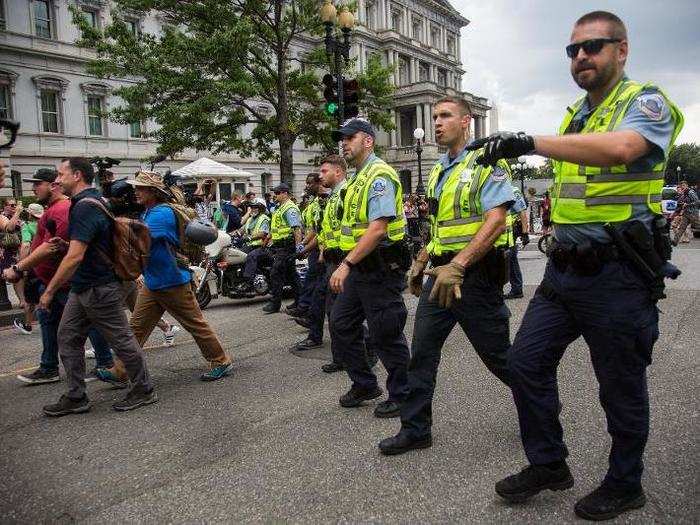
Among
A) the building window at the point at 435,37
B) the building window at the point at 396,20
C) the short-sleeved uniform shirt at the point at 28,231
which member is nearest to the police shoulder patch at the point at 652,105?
the short-sleeved uniform shirt at the point at 28,231

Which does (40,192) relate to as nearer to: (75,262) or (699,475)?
(75,262)

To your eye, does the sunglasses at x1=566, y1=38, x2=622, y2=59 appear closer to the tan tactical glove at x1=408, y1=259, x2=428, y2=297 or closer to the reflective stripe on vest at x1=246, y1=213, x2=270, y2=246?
the tan tactical glove at x1=408, y1=259, x2=428, y2=297

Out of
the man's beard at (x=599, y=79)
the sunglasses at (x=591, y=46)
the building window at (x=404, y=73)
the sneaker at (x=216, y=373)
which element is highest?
the building window at (x=404, y=73)

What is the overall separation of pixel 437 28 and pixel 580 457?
64.5 meters

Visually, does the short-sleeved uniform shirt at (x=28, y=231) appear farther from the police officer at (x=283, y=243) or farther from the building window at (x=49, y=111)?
the building window at (x=49, y=111)

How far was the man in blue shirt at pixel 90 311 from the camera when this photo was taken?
4363 millimetres

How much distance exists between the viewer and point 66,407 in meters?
4.36

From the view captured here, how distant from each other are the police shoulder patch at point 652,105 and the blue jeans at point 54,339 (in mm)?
4499

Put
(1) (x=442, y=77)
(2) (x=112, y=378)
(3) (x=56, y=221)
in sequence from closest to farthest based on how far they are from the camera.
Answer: (3) (x=56, y=221)
(2) (x=112, y=378)
(1) (x=442, y=77)

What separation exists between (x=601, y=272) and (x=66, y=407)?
373cm

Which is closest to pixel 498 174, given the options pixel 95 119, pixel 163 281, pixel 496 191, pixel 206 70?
pixel 496 191

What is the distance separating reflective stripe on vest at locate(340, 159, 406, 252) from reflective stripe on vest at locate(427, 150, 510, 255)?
Result: 51cm

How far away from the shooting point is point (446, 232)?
3.44 metres

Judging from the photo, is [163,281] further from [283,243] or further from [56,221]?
[283,243]
